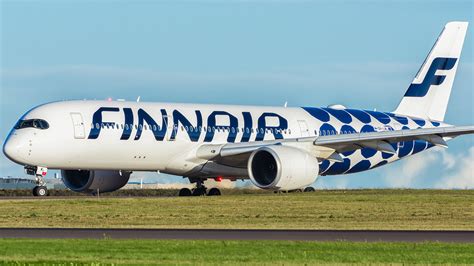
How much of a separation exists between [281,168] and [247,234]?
61.2 feet

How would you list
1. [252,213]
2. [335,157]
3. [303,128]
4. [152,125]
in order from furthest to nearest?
1. [303,128]
2. [335,157]
3. [152,125]
4. [252,213]

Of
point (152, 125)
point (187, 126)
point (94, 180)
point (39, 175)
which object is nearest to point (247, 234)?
point (152, 125)

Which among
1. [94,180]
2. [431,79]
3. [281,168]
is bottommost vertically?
[94,180]

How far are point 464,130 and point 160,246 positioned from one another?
28050 millimetres

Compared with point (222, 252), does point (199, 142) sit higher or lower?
lower

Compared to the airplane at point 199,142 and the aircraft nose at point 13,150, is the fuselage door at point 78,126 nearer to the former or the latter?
the airplane at point 199,142

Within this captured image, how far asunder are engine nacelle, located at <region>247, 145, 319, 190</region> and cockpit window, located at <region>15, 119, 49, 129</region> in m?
8.44

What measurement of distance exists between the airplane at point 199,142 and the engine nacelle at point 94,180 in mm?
46

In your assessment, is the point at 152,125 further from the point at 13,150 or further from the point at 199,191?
the point at 13,150

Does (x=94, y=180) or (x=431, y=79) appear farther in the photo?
(x=431, y=79)

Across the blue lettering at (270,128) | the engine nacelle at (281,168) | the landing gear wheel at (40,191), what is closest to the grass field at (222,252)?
the engine nacelle at (281,168)

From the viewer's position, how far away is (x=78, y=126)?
46.7m

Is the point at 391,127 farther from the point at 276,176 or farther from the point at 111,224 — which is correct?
the point at 111,224

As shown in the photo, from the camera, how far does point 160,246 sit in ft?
78.9
